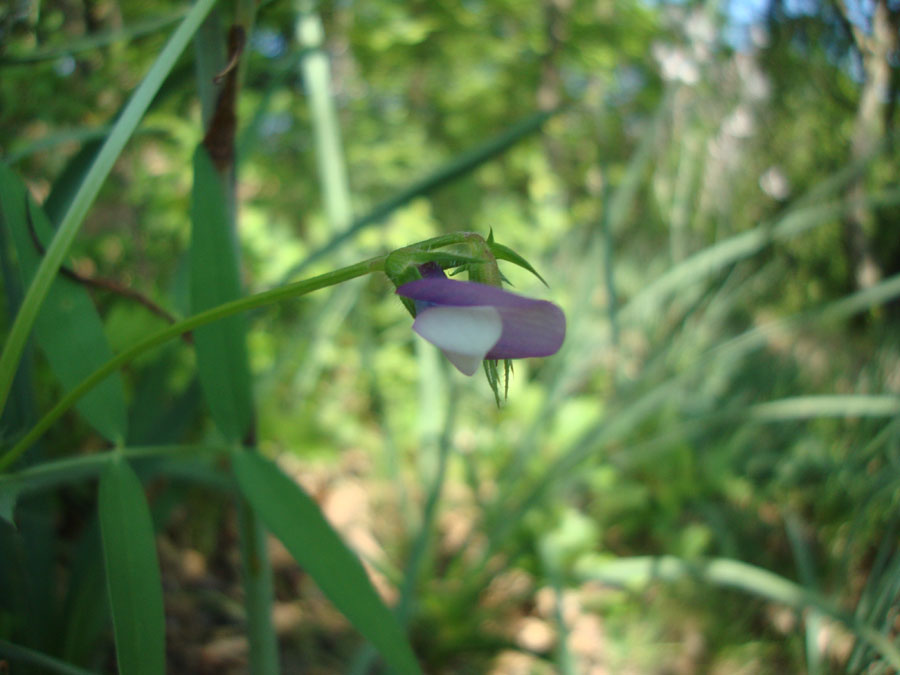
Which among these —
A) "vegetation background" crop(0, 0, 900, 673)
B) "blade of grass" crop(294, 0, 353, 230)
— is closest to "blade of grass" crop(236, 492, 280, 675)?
"vegetation background" crop(0, 0, 900, 673)

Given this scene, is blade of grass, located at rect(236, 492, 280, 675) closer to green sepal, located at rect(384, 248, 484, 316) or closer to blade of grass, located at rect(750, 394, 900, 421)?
green sepal, located at rect(384, 248, 484, 316)

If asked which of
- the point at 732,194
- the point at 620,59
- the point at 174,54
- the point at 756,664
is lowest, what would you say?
the point at 756,664

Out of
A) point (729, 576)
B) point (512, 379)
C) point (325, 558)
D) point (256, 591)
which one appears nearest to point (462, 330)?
point (325, 558)

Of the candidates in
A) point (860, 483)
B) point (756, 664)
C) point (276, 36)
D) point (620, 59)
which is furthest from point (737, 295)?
point (276, 36)

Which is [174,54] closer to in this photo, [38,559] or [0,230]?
[0,230]

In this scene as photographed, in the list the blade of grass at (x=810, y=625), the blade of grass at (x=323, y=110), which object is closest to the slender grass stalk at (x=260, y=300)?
the blade of grass at (x=323, y=110)

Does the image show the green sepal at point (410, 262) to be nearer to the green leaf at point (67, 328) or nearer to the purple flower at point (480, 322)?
Answer: the purple flower at point (480, 322)

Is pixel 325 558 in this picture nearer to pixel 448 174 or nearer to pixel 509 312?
pixel 509 312
